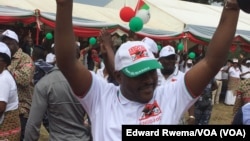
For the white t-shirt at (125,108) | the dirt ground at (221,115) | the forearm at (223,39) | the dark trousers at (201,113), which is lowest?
the dirt ground at (221,115)

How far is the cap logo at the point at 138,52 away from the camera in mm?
1934

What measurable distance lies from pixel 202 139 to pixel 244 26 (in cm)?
1546

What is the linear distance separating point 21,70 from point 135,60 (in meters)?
2.94

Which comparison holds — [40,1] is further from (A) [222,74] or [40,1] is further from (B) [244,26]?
(B) [244,26]

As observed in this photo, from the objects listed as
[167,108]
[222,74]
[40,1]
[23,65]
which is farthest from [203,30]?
[167,108]

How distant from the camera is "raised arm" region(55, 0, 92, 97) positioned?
5.88 ft

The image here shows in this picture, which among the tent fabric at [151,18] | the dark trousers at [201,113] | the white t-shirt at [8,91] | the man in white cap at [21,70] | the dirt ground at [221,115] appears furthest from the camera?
the dirt ground at [221,115]

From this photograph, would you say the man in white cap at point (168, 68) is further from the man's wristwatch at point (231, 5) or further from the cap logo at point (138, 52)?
the man's wristwatch at point (231, 5)

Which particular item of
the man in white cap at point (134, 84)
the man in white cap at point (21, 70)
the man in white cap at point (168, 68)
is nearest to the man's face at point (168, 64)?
the man in white cap at point (168, 68)

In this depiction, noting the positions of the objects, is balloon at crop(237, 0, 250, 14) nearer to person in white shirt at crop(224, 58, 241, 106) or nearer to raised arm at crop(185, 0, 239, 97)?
raised arm at crop(185, 0, 239, 97)

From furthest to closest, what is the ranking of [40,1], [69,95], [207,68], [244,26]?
1. [244,26]
2. [40,1]
3. [69,95]
4. [207,68]

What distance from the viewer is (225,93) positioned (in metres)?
14.6

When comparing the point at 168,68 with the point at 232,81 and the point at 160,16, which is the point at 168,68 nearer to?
the point at 232,81

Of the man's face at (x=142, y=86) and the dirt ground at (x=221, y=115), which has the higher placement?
the man's face at (x=142, y=86)
